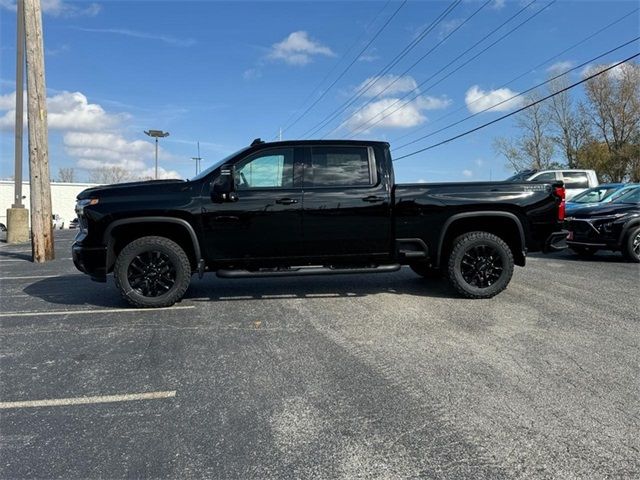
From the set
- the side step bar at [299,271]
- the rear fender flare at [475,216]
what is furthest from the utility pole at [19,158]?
the rear fender flare at [475,216]

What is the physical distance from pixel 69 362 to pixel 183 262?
198 centimetres

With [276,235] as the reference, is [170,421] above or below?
below

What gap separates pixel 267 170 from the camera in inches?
250

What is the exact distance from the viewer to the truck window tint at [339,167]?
6.44m

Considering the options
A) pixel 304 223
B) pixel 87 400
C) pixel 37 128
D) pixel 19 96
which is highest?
pixel 19 96

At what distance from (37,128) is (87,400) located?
9804 millimetres

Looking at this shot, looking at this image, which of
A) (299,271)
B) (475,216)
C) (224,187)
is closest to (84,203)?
(224,187)

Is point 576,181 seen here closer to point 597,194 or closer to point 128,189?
point 597,194

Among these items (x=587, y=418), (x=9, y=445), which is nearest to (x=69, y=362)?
(x=9, y=445)

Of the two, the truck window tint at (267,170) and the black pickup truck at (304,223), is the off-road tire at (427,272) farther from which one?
the truck window tint at (267,170)

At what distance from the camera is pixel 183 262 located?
241 inches

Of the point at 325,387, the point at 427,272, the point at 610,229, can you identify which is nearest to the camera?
the point at 325,387

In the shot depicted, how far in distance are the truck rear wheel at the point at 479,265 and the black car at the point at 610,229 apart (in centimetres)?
454

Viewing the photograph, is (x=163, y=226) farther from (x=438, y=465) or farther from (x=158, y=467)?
(x=438, y=465)
